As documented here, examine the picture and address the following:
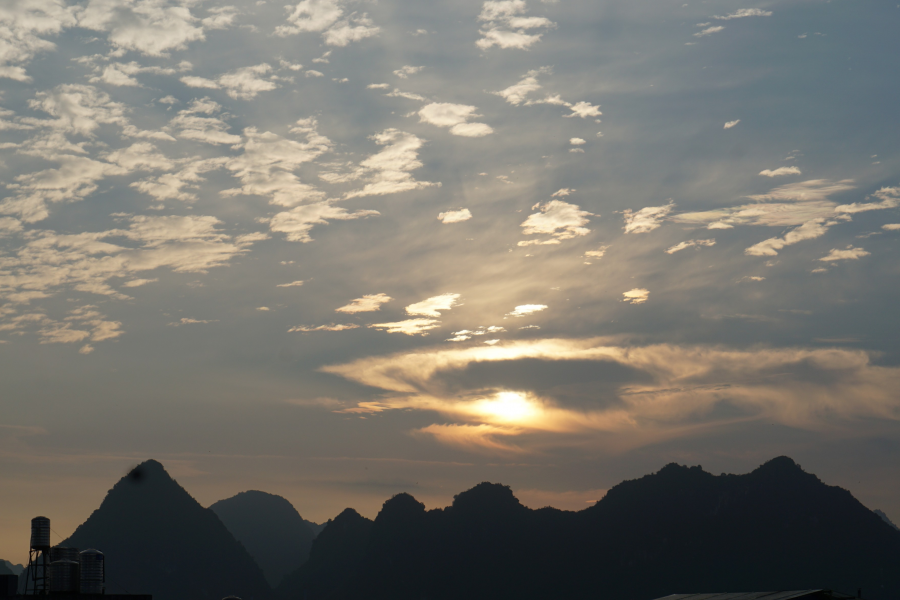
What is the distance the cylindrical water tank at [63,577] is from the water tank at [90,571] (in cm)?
99

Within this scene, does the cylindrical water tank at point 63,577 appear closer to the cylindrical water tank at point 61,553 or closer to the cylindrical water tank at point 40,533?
the cylindrical water tank at point 61,553

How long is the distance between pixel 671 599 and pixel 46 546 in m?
45.5

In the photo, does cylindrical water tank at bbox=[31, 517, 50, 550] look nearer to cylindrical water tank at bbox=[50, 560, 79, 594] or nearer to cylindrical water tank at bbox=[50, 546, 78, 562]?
cylindrical water tank at bbox=[50, 546, 78, 562]

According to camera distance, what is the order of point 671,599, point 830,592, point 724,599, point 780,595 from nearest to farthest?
point 830,592 < point 780,595 < point 724,599 < point 671,599

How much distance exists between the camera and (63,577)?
49.6 m

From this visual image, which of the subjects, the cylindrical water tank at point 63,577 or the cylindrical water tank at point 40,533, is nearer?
the cylindrical water tank at point 63,577

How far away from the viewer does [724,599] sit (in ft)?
166

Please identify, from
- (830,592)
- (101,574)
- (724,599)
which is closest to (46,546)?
(101,574)

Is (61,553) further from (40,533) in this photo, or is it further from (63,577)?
(40,533)

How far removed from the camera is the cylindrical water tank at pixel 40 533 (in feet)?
169

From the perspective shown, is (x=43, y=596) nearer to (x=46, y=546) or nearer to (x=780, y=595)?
(x=46, y=546)

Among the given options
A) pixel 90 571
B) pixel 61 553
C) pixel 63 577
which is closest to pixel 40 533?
pixel 61 553

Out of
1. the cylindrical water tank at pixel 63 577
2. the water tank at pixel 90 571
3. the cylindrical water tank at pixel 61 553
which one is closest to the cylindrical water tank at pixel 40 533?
the cylindrical water tank at pixel 61 553

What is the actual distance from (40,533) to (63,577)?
409cm
